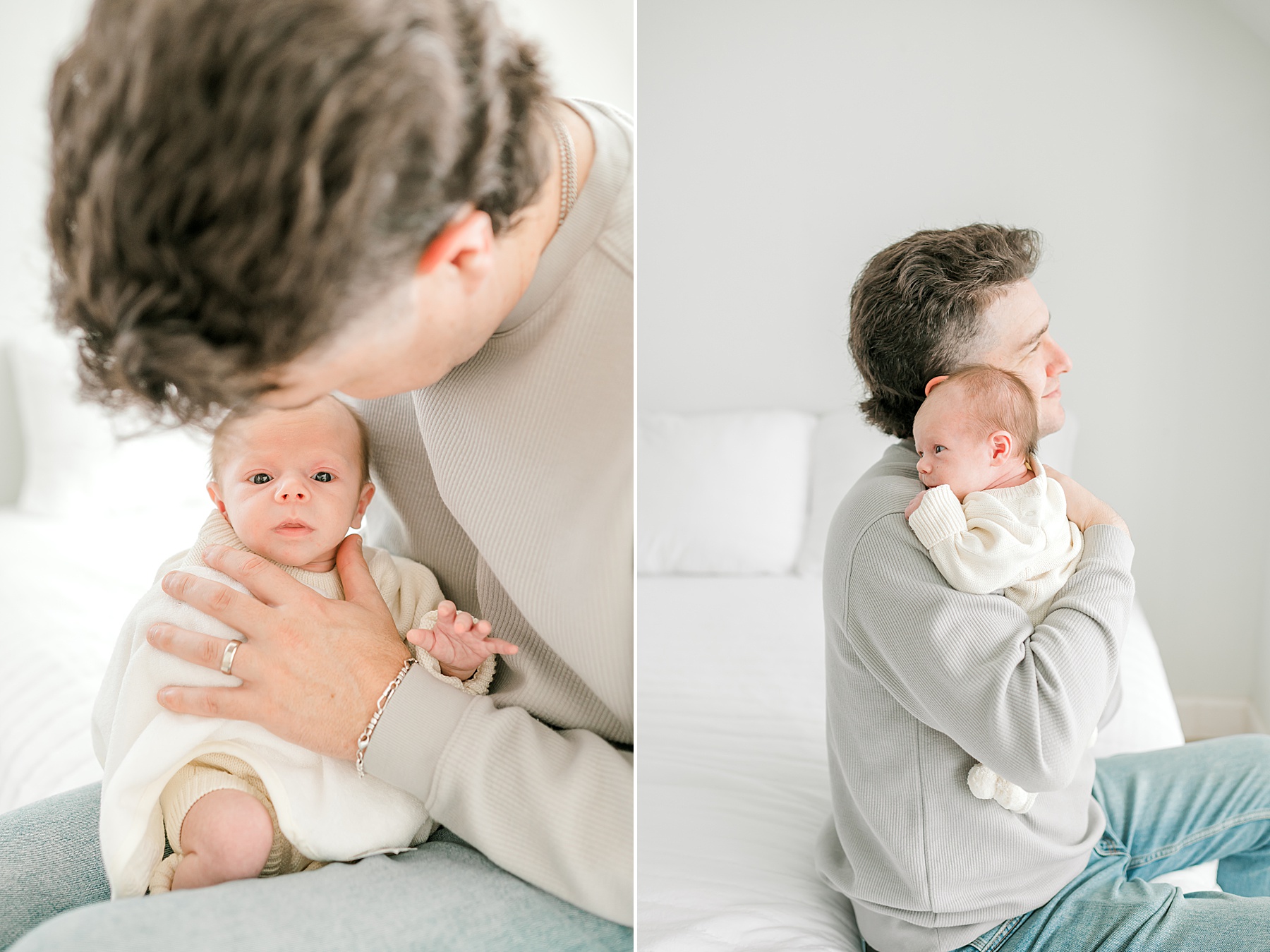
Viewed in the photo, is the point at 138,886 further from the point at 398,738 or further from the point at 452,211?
the point at 452,211

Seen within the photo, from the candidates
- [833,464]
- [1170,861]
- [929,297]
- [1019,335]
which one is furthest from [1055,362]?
[833,464]

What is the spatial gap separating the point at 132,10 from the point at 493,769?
47 cm

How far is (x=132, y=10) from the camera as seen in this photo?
0.43 metres

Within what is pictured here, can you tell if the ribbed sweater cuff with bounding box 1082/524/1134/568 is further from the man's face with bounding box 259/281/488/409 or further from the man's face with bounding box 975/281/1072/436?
the man's face with bounding box 259/281/488/409

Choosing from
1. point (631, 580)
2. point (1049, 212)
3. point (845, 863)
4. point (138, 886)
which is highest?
point (1049, 212)

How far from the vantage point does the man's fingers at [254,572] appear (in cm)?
53

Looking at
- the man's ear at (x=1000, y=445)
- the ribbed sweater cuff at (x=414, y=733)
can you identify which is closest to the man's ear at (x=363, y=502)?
the ribbed sweater cuff at (x=414, y=733)

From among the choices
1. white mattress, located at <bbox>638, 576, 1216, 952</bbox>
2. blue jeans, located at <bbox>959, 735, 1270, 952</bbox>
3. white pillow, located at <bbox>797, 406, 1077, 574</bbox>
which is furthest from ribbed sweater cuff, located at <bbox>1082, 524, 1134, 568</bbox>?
white pillow, located at <bbox>797, 406, 1077, 574</bbox>

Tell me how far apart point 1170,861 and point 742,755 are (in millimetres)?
622

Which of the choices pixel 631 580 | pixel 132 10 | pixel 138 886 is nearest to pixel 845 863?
pixel 631 580

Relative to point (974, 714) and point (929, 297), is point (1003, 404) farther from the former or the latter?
point (974, 714)

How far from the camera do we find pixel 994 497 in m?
0.91

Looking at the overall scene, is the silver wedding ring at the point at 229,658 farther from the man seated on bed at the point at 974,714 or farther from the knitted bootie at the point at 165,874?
the man seated on bed at the point at 974,714

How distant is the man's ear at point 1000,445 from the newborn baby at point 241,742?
2.12ft
